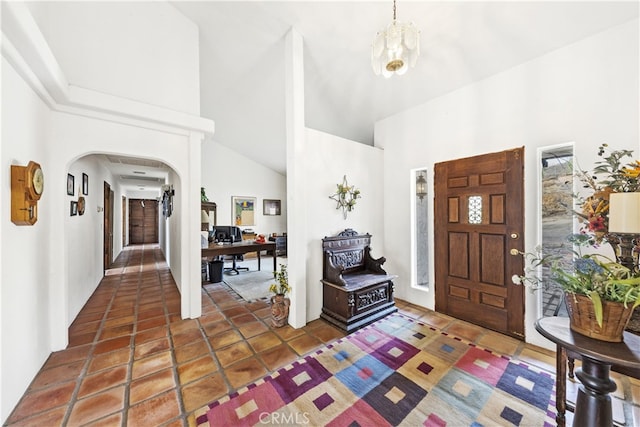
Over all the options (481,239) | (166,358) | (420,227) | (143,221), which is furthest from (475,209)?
(143,221)

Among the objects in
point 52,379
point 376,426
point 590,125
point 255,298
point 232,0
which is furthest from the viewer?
point 255,298

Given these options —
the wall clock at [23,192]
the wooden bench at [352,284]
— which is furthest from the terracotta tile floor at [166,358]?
the wall clock at [23,192]

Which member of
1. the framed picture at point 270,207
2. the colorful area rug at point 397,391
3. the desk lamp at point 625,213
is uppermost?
the framed picture at point 270,207

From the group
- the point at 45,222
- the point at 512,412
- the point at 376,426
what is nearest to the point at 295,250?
the point at 376,426

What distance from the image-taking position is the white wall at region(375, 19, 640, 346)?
201 centimetres

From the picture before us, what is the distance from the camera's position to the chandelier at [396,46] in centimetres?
185

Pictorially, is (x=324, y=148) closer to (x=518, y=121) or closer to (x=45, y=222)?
(x=518, y=121)

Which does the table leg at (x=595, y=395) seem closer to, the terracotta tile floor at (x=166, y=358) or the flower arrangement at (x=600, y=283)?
the flower arrangement at (x=600, y=283)

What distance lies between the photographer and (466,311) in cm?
296

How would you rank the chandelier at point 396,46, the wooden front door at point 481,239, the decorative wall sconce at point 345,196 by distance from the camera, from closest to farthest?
the chandelier at point 396,46 < the wooden front door at point 481,239 < the decorative wall sconce at point 345,196

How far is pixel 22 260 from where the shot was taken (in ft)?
5.98

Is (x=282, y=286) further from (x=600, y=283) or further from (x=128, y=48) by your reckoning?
(x=128, y=48)

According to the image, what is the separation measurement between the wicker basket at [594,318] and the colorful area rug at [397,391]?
79 centimetres

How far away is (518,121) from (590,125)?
0.55m
